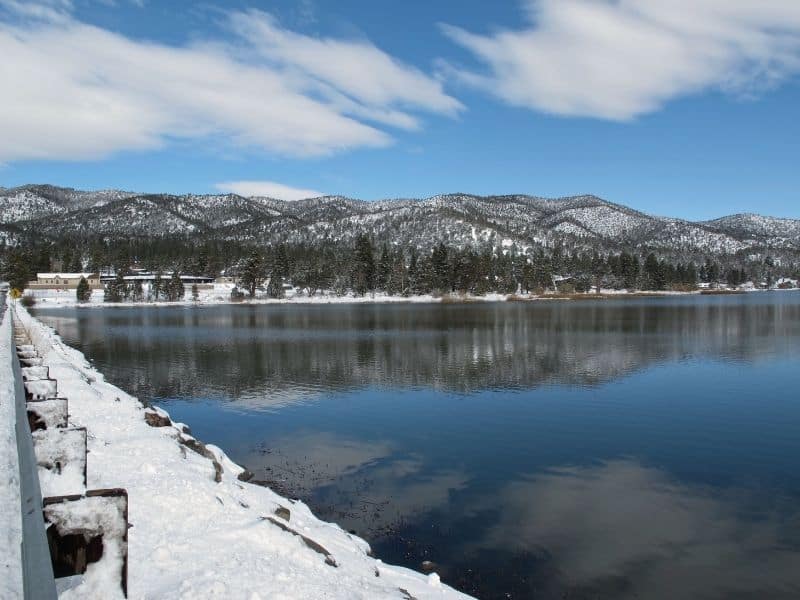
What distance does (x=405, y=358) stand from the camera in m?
43.6

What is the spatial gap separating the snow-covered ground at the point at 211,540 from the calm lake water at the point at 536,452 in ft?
6.93

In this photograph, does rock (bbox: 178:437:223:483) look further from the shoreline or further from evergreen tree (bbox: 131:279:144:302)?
evergreen tree (bbox: 131:279:144:302)

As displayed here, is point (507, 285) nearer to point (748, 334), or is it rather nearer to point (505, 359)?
point (748, 334)

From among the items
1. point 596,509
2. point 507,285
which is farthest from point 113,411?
point 507,285

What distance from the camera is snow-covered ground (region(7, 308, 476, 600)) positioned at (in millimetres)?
6844

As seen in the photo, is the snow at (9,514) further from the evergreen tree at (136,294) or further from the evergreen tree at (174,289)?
the evergreen tree at (174,289)

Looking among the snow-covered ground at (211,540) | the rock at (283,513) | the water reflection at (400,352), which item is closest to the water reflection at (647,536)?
the snow-covered ground at (211,540)

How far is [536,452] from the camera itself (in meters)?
19.7

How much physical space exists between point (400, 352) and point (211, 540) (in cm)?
3878

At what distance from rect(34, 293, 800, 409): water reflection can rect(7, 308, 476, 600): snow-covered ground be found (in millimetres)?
15923

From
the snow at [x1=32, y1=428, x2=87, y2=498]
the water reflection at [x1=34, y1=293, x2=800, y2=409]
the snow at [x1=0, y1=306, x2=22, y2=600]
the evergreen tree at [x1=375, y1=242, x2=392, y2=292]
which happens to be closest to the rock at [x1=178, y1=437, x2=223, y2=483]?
the snow at [x1=0, y1=306, x2=22, y2=600]

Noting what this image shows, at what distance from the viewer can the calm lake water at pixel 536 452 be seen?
1212 cm

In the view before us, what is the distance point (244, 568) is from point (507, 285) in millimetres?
160671

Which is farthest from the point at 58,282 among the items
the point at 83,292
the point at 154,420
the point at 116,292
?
the point at 154,420
